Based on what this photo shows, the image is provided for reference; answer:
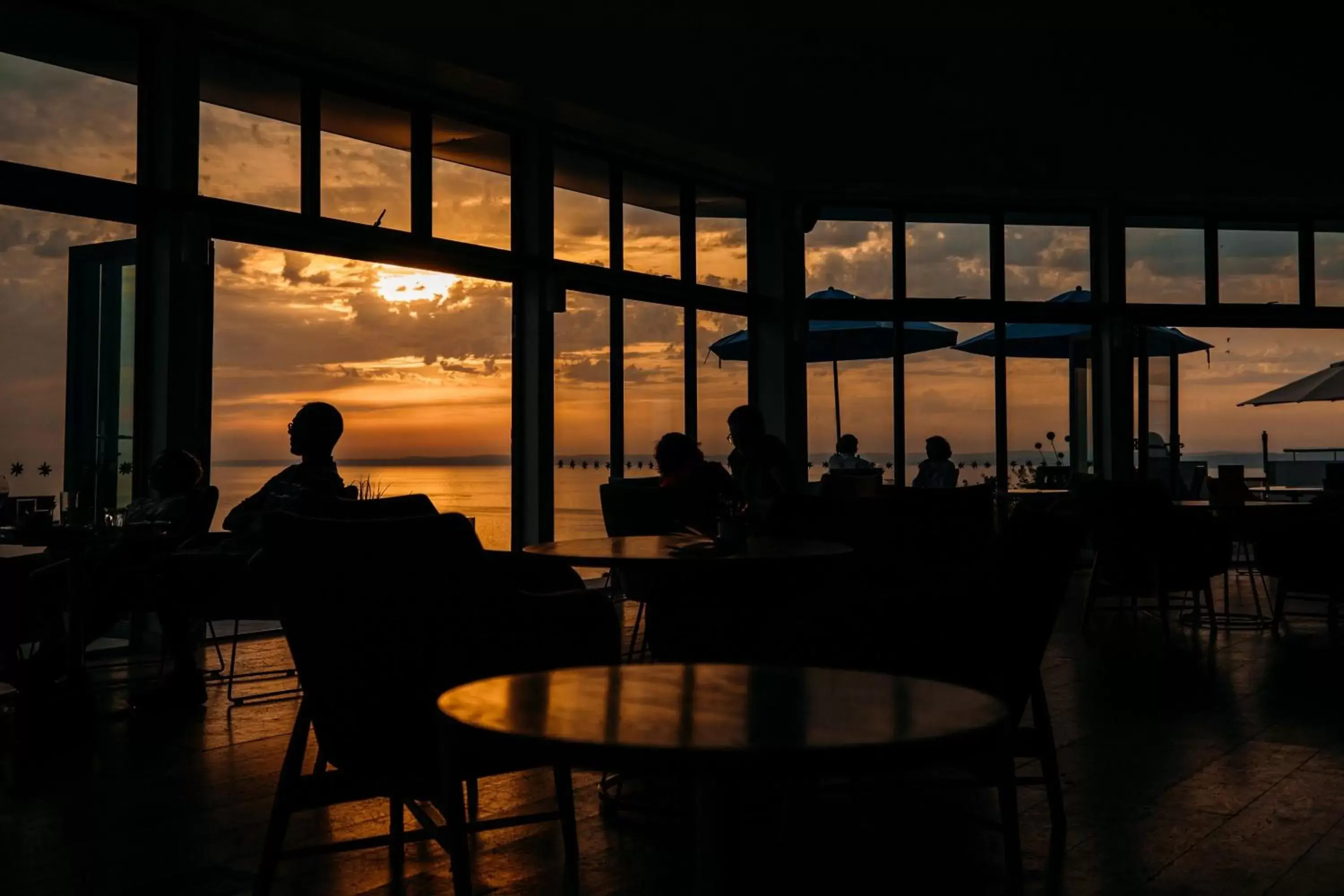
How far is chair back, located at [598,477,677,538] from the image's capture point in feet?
18.0

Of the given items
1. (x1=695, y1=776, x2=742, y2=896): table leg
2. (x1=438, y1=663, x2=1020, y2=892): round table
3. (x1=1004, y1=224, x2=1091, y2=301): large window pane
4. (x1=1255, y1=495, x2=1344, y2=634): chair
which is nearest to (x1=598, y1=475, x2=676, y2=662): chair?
(x1=438, y1=663, x2=1020, y2=892): round table

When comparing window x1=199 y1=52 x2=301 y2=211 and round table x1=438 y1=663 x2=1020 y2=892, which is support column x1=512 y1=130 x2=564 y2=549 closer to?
window x1=199 y1=52 x2=301 y2=211

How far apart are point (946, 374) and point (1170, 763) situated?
813 centimetres

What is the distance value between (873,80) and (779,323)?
3.63 metres

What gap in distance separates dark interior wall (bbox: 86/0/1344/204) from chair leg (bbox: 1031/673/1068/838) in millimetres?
4418

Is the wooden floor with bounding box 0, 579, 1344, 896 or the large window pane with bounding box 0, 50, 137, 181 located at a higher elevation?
the large window pane with bounding box 0, 50, 137, 181

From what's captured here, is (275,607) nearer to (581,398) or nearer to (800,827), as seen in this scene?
(800,827)

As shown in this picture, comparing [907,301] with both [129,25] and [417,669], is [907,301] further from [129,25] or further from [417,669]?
[417,669]

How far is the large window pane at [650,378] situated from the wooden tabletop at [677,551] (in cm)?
549

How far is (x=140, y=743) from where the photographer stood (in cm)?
439

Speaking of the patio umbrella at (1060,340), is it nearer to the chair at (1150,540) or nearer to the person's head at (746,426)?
the chair at (1150,540)

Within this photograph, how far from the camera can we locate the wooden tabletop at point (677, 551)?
3.72m

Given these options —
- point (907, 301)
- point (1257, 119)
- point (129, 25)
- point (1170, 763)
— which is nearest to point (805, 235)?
point (907, 301)

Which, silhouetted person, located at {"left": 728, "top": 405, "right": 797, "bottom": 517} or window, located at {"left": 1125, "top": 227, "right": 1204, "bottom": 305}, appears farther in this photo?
window, located at {"left": 1125, "top": 227, "right": 1204, "bottom": 305}
